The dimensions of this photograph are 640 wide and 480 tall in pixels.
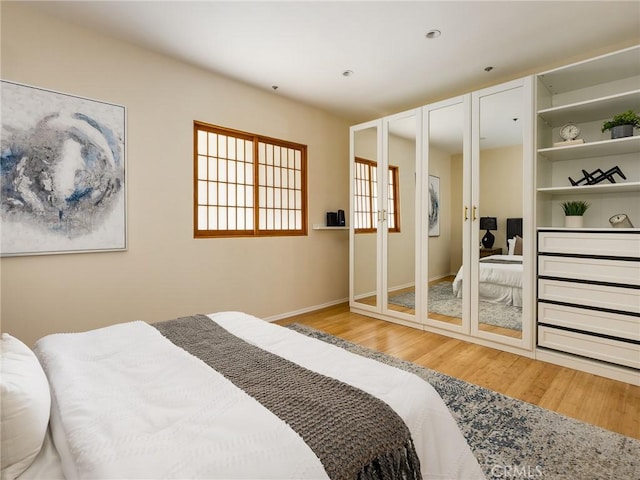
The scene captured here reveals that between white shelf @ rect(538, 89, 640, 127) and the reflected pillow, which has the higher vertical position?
white shelf @ rect(538, 89, 640, 127)

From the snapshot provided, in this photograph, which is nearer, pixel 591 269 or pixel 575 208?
pixel 591 269

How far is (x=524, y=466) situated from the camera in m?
1.55

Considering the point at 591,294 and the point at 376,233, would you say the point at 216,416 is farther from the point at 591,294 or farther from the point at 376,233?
the point at 376,233

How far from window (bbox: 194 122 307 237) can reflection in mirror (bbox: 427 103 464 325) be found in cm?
163

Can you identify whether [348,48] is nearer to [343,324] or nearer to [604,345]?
[343,324]

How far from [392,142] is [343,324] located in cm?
222

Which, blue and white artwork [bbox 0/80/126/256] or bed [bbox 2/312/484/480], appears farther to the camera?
blue and white artwork [bbox 0/80/126/256]

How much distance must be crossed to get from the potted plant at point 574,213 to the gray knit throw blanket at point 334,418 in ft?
8.97

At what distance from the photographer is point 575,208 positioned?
2854 mm

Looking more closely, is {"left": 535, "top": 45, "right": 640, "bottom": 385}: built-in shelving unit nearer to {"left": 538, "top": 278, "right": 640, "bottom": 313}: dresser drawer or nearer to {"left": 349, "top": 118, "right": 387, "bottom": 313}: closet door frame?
{"left": 538, "top": 278, "right": 640, "bottom": 313}: dresser drawer

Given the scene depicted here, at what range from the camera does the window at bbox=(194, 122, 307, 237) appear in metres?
3.51

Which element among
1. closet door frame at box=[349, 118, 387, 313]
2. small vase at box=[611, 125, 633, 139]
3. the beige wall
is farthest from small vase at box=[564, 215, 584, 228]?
the beige wall

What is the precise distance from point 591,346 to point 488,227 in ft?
3.96

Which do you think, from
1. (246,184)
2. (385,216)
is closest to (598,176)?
Answer: (385,216)
